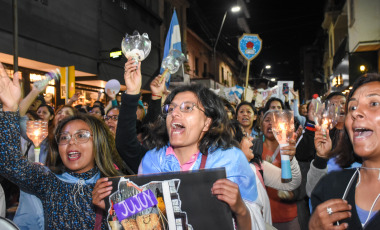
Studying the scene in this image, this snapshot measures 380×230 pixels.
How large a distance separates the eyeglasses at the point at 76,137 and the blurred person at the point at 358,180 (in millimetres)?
1857

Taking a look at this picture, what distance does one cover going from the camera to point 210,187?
5.89 ft

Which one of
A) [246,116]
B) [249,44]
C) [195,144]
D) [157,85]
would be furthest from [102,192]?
[249,44]

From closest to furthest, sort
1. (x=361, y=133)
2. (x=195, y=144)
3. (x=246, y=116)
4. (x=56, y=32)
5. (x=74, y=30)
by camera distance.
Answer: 1. (x=361, y=133)
2. (x=195, y=144)
3. (x=246, y=116)
4. (x=56, y=32)
5. (x=74, y=30)

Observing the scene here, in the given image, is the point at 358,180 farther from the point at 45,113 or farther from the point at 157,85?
the point at 45,113

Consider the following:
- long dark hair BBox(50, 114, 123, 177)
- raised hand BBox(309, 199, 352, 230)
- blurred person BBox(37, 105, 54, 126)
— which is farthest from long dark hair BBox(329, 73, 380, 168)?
blurred person BBox(37, 105, 54, 126)

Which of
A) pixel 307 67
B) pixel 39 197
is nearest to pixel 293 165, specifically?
pixel 39 197

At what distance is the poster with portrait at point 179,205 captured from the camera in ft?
5.86

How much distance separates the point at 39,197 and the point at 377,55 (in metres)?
19.6

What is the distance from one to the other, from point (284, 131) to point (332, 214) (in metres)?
1.61

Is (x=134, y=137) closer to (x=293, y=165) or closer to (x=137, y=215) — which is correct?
(x=137, y=215)

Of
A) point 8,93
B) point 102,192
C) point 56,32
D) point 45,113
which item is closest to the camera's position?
point 102,192

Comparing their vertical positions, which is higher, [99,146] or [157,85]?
[157,85]

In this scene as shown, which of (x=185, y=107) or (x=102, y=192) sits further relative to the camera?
(x=185, y=107)

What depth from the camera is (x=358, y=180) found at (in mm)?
1804
